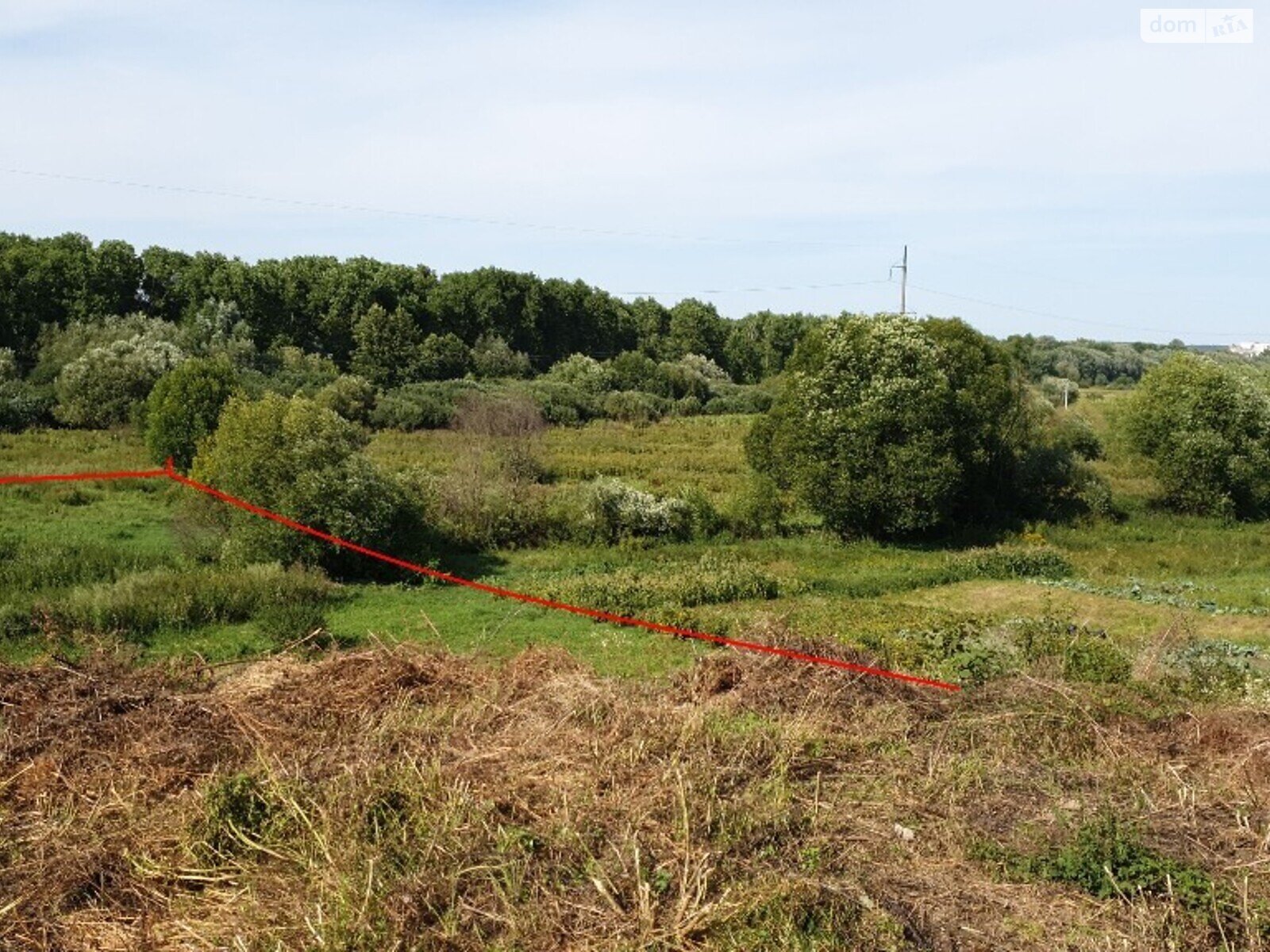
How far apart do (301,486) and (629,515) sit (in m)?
8.46

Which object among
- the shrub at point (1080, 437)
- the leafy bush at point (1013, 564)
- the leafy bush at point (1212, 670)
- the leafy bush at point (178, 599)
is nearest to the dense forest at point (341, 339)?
the shrub at point (1080, 437)

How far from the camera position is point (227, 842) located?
23.9ft

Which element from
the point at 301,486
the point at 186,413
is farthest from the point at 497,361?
the point at 301,486

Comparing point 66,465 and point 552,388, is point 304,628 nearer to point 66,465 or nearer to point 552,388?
point 66,465

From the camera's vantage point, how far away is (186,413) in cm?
3158

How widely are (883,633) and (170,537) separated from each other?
629 inches

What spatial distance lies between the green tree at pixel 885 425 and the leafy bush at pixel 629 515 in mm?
3676

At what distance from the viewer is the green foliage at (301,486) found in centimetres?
2167

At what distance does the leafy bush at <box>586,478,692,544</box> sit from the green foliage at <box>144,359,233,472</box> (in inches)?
463

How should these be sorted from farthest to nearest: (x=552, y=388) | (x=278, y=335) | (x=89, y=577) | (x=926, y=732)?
(x=278, y=335) < (x=552, y=388) < (x=89, y=577) < (x=926, y=732)

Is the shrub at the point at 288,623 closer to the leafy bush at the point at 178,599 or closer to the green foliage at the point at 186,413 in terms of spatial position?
the leafy bush at the point at 178,599

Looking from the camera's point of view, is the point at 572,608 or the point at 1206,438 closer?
the point at 572,608

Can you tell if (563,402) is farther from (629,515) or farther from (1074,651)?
(1074,651)

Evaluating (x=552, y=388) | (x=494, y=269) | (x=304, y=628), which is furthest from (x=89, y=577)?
(x=494, y=269)
